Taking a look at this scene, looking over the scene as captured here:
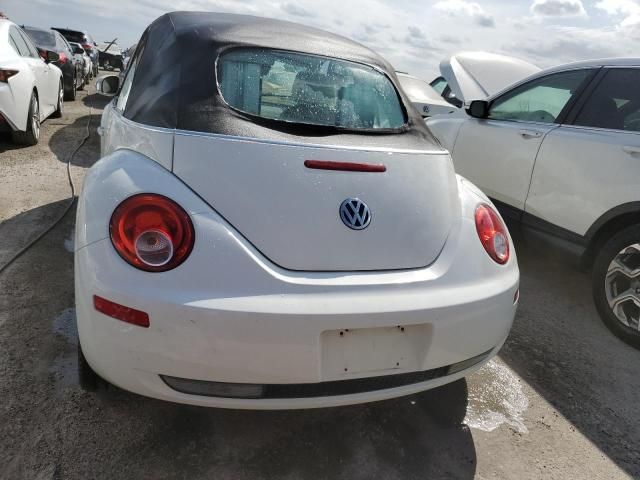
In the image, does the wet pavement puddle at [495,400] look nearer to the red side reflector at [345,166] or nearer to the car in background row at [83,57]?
the red side reflector at [345,166]

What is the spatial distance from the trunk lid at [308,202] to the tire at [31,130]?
5163 millimetres

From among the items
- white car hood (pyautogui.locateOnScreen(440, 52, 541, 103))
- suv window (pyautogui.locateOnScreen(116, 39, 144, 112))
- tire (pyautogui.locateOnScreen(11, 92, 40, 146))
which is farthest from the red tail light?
white car hood (pyautogui.locateOnScreen(440, 52, 541, 103))

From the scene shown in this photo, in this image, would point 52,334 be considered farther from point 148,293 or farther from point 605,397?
point 605,397

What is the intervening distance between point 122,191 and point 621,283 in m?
3.02

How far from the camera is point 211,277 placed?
A: 1.61 metres

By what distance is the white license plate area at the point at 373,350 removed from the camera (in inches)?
67.2

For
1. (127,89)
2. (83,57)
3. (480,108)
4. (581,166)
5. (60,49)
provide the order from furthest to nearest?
1. (83,57)
2. (60,49)
3. (480,108)
4. (581,166)
5. (127,89)

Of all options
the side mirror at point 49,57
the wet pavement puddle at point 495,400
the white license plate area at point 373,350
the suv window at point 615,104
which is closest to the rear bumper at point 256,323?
the white license plate area at point 373,350

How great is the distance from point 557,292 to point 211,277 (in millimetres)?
3144

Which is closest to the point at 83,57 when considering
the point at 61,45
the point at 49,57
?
the point at 61,45

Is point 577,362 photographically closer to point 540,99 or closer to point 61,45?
Answer: point 540,99

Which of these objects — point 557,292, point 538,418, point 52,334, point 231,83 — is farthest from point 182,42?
point 557,292

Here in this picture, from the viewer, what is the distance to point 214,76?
6.97 ft

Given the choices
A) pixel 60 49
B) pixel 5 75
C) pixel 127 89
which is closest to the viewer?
pixel 127 89
